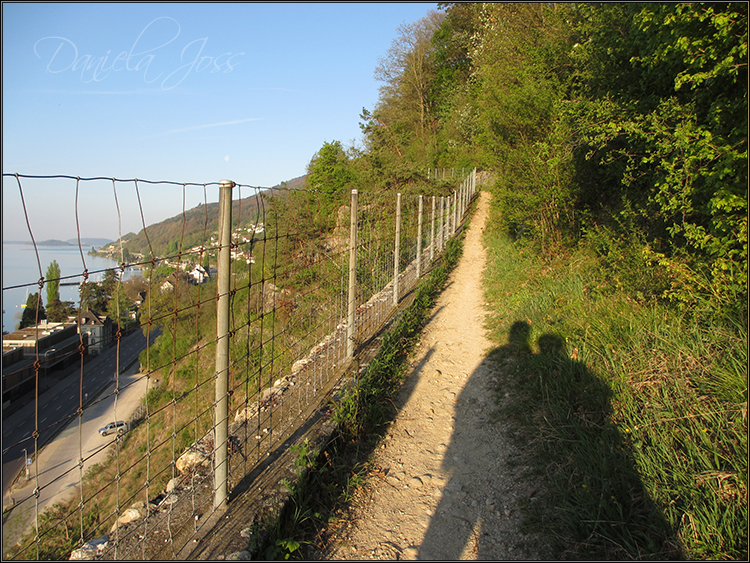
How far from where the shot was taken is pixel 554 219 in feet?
29.5

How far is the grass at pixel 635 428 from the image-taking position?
2.52 meters

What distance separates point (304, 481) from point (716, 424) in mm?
2705

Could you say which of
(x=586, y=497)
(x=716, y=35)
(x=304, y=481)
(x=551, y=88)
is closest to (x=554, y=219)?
(x=551, y=88)

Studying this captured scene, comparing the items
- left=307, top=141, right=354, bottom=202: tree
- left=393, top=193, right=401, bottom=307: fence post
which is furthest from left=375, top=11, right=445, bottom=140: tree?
left=393, top=193, right=401, bottom=307: fence post

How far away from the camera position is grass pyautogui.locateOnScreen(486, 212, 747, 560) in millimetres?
2523

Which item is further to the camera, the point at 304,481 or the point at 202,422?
the point at 202,422

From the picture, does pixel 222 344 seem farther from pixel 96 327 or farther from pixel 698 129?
pixel 698 129

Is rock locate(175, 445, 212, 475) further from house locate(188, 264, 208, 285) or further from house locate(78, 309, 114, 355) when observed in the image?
A: house locate(78, 309, 114, 355)

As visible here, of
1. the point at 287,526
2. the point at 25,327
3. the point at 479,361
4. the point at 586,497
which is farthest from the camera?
the point at 479,361

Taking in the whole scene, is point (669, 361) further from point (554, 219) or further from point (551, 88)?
point (551, 88)

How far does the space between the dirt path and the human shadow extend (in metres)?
0.01

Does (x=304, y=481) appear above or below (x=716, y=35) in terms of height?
below

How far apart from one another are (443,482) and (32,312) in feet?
9.56

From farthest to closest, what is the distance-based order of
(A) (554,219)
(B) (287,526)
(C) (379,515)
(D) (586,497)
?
(A) (554,219) < (C) (379,515) < (D) (586,497) < (B) (287,526)
